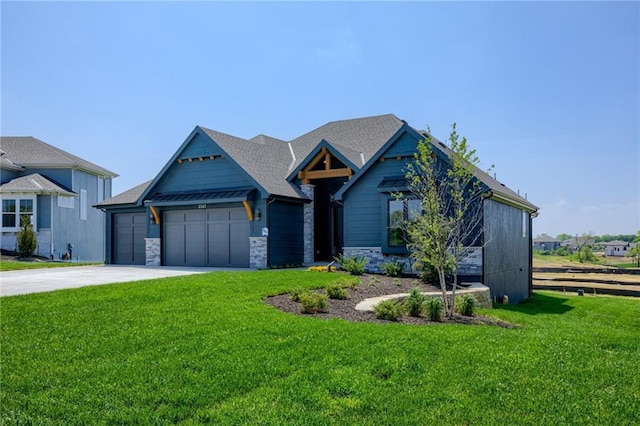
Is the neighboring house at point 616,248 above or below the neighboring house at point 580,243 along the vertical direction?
below

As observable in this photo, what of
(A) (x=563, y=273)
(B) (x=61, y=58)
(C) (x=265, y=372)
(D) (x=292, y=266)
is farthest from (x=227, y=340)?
(A) (x=563, y=273)

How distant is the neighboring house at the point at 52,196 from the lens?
2711cm

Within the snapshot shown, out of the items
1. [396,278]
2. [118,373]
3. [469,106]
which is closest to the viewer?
[118,373]

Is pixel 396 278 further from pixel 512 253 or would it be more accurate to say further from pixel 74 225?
pixel 74 225

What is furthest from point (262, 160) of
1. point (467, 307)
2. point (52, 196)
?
point (52, 196)

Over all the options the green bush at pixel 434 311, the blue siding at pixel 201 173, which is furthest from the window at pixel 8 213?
the green bush at pixel 434 311

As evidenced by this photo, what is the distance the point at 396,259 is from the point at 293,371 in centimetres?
1102

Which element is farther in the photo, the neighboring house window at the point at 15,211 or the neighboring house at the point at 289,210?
the neighboring house window at the point at 15,211

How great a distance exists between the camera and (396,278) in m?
14.7

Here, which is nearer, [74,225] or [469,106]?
[469,106]

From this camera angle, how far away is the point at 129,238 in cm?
2245

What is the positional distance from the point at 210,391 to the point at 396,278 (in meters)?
10.3

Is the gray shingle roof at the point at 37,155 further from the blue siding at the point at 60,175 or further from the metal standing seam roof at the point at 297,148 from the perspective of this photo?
the metal standing seam roof at the point at 297,148

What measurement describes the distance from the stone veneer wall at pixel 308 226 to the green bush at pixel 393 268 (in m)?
4.79
